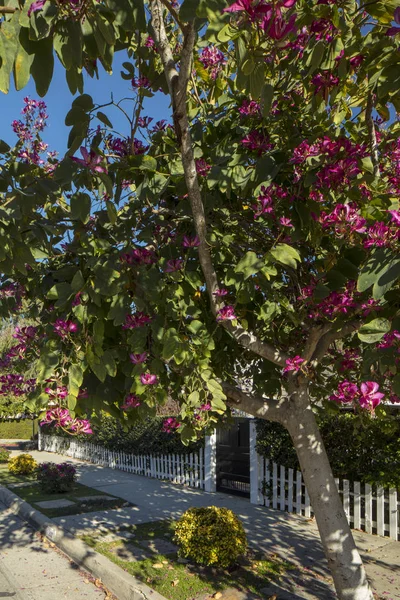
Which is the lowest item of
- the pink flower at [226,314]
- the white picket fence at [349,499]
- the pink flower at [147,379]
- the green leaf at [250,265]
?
the white picket fence at [349,499]

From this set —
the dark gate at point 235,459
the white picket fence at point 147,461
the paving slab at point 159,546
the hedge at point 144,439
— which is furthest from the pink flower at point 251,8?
the white picket fence at point 147,461

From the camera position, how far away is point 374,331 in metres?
2.56

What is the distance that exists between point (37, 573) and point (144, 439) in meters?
7.80

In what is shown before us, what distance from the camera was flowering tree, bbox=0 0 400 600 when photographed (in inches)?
119

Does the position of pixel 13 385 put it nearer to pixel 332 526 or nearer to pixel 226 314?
pixel 226 314

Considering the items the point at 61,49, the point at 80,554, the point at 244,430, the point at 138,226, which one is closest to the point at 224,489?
the point at 244,430

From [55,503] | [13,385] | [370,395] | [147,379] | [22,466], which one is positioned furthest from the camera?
[22,466]

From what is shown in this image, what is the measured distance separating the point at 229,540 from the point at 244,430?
4.95 meters

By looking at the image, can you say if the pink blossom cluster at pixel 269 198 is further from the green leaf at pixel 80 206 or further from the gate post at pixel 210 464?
the gate post at pixel 210 464

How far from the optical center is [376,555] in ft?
22.5

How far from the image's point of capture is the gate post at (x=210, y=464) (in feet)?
37.7

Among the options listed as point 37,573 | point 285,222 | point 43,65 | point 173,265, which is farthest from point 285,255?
point 37,573

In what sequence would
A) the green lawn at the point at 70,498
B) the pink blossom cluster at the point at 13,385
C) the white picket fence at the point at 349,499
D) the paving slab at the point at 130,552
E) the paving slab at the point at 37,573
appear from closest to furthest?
the pink blossom cluster at the point at 13,385 < the paving slab at the point at 37,573 < the paving slab at the point at 130,552 < the white picket fence at the point at 349,499 < the green lawn at the point at 70,498

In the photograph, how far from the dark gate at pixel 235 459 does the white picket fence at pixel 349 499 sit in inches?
30.0
